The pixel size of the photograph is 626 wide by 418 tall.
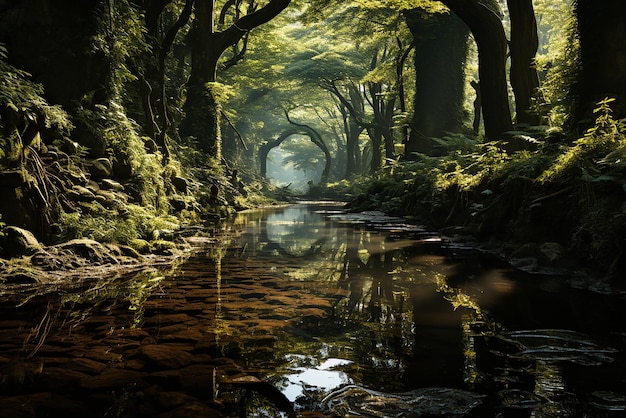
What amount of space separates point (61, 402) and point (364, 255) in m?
4.95

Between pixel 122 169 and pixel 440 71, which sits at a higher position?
pixel 440 71

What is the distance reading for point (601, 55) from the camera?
21.7 feet

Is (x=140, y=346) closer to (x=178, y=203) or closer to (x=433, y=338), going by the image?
(x=433, y=338)

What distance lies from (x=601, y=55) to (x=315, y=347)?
258 inches

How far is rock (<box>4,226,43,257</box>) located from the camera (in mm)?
4570

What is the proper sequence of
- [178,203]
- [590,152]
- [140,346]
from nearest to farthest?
1. [140,346]
2. [590,152]
3. [178,203]

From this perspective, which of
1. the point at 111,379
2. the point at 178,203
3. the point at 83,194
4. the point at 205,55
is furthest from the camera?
the point at 205,55

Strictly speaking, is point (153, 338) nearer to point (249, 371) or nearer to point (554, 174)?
point (249, 371)

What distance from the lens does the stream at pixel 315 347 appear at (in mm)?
1968

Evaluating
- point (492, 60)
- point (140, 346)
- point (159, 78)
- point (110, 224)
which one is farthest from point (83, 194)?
point (492, 60)

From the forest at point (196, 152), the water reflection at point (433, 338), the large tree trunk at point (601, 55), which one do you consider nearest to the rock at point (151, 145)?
the forest at point (196, 152)

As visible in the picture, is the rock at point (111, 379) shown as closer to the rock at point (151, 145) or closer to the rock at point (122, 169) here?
the rock at point (122, 169)

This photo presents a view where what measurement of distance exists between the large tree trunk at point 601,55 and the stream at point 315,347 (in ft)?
11.4

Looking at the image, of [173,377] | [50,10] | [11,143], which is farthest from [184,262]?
[50,10]
